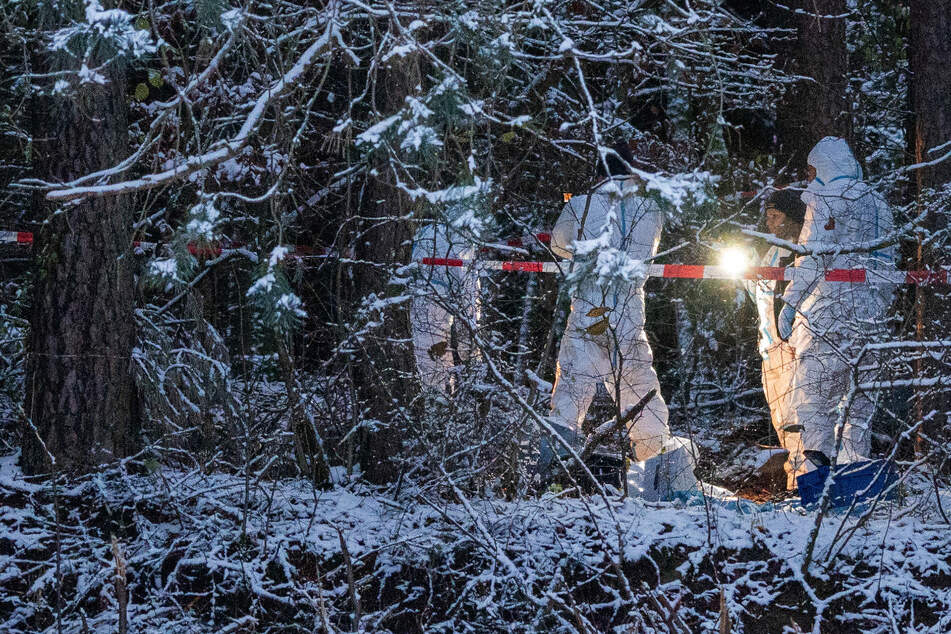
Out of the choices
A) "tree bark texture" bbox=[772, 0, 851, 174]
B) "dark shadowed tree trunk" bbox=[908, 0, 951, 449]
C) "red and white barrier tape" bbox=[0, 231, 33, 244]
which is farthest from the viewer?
"tree bark texture" bbox=[772, 0, 851, 174]

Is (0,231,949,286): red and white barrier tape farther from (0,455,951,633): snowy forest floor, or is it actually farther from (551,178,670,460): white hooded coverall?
(0,455,951,633): snowy forest floor

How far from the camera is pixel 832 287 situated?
236 inches

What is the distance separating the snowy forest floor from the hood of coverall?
7.04 feet

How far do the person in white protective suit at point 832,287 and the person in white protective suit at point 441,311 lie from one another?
77.7 inches

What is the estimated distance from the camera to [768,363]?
6.31 m

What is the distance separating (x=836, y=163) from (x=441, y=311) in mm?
2582

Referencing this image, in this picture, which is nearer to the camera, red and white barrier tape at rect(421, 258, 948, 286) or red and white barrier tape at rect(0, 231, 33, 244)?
red and white barrier tape at rect(421, 258, 948, 286)

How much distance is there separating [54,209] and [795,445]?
4.38 m

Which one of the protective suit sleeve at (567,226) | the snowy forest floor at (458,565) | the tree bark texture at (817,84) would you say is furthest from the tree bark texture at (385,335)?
the tree bark texture at (817,84)

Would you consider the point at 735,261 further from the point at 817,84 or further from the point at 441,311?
the point at 817,84

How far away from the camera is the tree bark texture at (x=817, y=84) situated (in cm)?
824

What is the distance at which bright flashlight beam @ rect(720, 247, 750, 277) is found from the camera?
6164 millimetres

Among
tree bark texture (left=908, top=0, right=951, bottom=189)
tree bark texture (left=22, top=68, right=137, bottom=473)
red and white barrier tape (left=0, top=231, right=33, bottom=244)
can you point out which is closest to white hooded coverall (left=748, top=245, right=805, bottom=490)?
tree bark texture (left=908, top=0, right=951, bottom=189)

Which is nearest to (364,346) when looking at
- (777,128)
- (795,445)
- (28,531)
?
(28,531)
